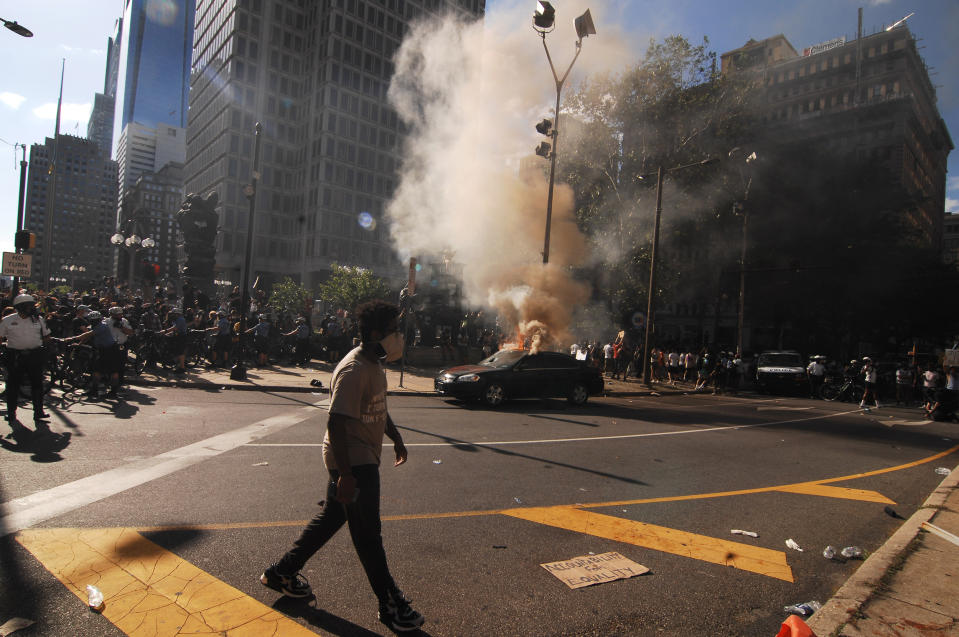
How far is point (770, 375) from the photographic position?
20.7m

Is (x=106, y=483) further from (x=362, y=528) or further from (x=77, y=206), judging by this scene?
(x=77, y=206)

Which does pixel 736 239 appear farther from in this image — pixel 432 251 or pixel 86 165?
pixel 86 165

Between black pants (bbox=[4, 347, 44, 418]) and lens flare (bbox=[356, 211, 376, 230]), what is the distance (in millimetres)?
55636

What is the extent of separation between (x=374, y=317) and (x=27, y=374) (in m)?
6.77

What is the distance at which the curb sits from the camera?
9.57ft

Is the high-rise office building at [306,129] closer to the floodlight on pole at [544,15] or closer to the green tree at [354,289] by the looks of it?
the green tree at [354,289]

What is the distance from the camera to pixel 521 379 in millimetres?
12305

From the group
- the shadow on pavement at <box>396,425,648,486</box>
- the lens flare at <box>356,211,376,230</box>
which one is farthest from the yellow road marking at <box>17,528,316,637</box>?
the lens flare at <box>356,211,376,230</box>

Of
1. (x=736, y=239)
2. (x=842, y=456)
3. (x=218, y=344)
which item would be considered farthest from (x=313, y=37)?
(x=842, y=456)

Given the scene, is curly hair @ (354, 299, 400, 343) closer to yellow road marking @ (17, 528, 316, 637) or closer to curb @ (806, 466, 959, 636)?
yellow road marking @ (17, 528, 316, 637)

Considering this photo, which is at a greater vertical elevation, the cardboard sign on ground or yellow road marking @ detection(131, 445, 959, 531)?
yellow road marking @ detection(131, 445, 959, 531)

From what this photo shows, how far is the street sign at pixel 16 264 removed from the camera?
1377cm

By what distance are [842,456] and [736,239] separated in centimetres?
2258

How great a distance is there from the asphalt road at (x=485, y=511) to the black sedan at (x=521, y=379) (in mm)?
2485
